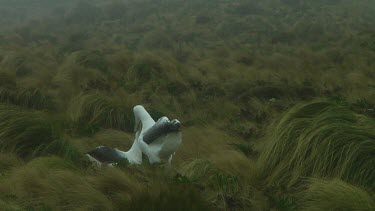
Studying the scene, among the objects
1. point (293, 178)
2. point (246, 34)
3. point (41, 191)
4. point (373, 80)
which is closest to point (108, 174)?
point (41, 191)

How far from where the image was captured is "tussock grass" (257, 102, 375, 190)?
16.1 ft

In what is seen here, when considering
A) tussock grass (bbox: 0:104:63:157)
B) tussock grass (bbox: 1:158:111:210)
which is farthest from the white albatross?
tussock grass (bbox: 0:104:63:157)

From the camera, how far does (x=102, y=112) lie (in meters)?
8.05

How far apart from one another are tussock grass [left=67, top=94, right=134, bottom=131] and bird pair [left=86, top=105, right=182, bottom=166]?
2.39 meters

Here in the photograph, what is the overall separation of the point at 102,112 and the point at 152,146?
2937 mm

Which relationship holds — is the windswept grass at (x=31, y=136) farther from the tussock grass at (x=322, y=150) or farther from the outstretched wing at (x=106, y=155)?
the tussock grass at (x=322, y=150)

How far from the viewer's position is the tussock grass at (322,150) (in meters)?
4.91

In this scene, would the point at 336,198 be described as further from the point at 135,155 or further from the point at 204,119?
the point at 204,119

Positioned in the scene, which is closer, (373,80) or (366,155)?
(366,155)

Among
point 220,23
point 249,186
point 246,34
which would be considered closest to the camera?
point 249,186

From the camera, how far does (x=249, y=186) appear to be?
4953 millimetres

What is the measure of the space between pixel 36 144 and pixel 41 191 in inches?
74.4

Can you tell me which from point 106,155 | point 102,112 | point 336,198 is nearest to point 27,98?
point 102,112

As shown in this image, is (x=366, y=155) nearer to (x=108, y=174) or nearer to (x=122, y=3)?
(x=108, y=174)
